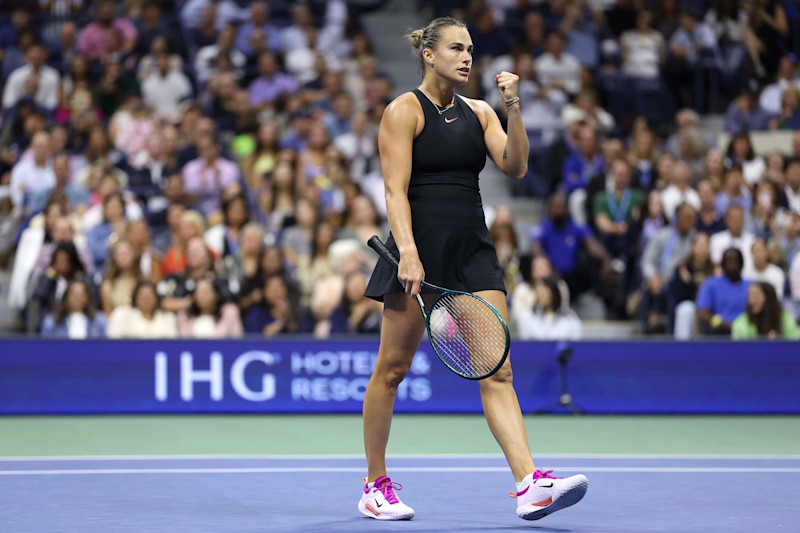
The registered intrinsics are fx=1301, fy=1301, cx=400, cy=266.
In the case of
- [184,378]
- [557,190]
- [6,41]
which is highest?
[6,41]

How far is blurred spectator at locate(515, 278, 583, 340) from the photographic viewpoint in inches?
396

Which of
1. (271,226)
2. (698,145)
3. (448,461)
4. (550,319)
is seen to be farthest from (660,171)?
(448,461)

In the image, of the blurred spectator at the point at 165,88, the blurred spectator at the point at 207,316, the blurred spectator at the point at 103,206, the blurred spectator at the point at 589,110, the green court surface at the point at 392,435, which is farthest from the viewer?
the blurred spectator at the point at 165,88

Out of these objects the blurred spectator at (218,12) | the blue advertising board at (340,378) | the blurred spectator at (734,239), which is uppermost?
the blurred spectator at (218,12)

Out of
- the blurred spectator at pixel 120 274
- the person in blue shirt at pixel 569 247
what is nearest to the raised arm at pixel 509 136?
the blurred spectator at pixel 120 274

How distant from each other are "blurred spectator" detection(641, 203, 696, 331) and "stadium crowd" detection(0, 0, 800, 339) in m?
0.02

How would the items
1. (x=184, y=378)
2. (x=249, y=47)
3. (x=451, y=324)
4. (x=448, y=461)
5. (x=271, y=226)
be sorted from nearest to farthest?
(x=451, y=324)
(x=448, y=461)
(x=184, y=378)
(x=271, y=226)
(x=249, y=47)

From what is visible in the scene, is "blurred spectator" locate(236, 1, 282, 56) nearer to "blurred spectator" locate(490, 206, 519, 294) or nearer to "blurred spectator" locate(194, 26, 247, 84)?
"blurred spectator" locate(194, 26, 247, 84)

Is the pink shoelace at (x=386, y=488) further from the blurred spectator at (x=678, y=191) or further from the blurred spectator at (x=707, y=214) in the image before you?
the blurred spectator at (x=678, y=191)

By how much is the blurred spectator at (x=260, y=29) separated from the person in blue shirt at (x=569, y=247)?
161 inches

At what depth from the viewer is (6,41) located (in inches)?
559

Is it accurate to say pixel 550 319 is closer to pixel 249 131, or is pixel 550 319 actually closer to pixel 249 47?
pixel 249 131

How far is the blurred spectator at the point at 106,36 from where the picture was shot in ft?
45.4

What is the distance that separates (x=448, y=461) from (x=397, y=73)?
27.7 feet
